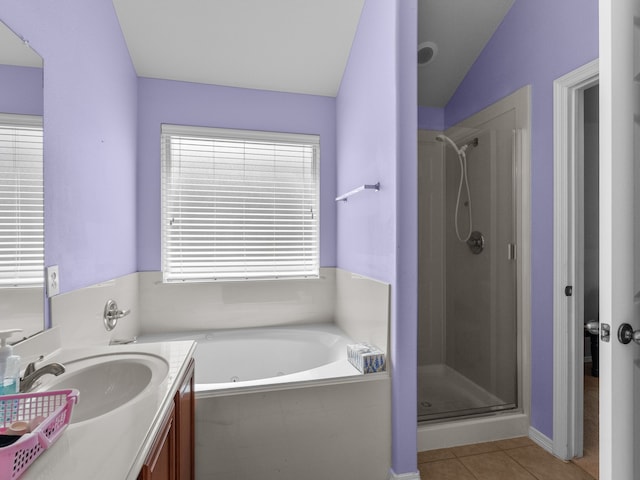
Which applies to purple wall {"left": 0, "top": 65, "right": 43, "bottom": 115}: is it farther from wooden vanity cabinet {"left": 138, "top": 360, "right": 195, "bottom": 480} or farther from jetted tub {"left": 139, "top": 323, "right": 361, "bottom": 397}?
jetted tub {"left": 139, "top": 323, "right": 361, "bottom": 397}

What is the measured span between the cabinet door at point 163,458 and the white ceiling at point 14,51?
1.26 metres

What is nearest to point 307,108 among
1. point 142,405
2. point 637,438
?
point 142,405

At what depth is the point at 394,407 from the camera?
1791 millimetres

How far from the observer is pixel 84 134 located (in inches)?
67.1

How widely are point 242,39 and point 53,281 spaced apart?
1787 mm

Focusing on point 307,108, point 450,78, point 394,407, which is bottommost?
point 394,407

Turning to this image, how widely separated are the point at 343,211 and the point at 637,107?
174cm

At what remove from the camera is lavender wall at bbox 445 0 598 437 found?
1.90m

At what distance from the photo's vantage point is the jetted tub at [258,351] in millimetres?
2336

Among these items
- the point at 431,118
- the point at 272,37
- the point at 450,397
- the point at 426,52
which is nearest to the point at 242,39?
the point at 272,37

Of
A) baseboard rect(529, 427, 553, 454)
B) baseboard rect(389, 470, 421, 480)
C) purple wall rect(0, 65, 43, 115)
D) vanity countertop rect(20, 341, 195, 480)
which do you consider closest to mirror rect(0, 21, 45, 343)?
purple wall rect(0, 65, 43, 115)

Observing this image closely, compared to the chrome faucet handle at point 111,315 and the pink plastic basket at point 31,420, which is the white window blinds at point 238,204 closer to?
the chrome faucet handle at point 111,315

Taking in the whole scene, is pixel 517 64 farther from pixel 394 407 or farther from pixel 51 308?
pixel 51 308

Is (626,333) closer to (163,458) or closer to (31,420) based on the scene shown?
(163,458)
